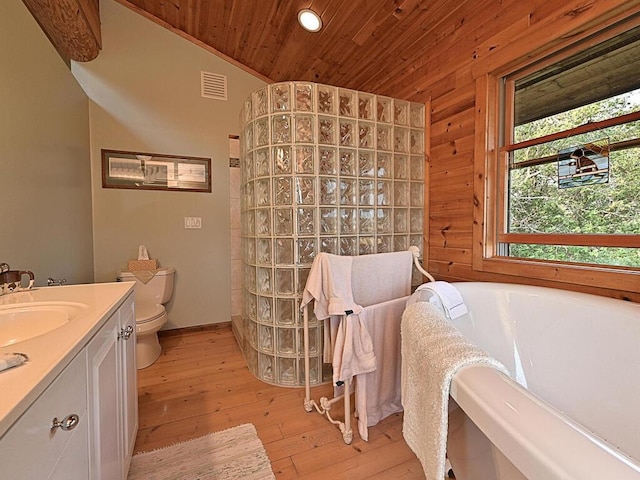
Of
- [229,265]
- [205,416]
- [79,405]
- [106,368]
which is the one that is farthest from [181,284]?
[79,405]

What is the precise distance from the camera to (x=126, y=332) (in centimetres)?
114

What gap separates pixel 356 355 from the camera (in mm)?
1398

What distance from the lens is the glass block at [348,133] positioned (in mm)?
1899

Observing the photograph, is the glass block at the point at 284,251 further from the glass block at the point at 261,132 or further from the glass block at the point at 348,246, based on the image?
the glass block at the point at 261,132

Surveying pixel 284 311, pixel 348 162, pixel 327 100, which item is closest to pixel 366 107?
pixel 327 100

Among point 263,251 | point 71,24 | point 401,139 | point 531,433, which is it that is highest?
point 71,24

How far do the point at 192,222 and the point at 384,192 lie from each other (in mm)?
1774

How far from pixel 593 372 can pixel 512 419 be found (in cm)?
93

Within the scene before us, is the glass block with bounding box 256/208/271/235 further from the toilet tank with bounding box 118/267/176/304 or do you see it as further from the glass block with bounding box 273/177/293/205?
the toilet tank with bounding box 118/267/176/304

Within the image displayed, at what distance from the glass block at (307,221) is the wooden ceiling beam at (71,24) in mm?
1899

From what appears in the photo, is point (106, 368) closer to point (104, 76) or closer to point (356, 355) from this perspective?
point (356, 355)

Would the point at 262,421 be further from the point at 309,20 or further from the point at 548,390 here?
the point at 309,20

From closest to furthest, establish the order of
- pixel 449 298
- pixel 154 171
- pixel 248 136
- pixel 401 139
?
pixel 449 298, pixel 248 136, pixel 401 139, pixel 154 171

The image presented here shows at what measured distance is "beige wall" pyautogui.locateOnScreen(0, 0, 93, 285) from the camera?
1319 millimetres
